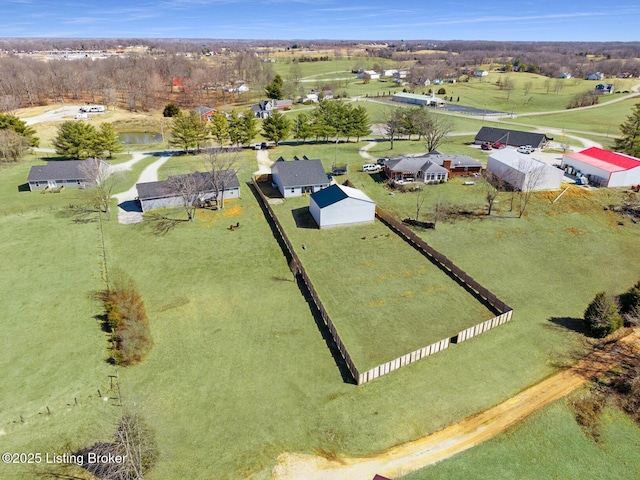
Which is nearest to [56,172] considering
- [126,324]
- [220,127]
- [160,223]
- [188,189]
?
[160,223]

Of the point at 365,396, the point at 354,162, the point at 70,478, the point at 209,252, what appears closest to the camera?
the point at 70,478

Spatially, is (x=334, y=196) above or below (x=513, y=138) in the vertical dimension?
below

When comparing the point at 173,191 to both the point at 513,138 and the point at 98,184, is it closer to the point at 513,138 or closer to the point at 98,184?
the point at 98,184

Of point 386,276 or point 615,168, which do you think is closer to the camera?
point 386,276

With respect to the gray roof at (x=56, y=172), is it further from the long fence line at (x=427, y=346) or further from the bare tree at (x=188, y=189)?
the long fence line at (x=427, y=346)

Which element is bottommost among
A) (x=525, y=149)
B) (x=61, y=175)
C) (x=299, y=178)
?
(x=61, y=175)

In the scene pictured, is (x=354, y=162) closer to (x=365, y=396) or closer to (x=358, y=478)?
(x=365, y=396)

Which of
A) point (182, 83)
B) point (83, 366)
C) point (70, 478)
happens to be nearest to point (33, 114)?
point (182, 83)
